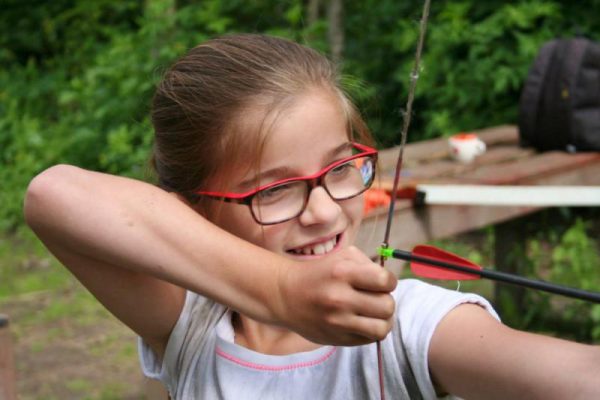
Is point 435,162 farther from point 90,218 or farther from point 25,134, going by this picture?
point 25,134

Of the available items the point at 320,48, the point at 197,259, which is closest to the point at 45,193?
the point at 197,259

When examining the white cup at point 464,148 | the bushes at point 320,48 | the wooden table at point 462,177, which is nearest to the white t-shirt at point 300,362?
the wooden table at point 462,177

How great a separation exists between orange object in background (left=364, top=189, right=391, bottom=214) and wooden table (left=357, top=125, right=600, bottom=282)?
1.3 inches

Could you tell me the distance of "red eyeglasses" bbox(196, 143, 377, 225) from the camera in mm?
1219

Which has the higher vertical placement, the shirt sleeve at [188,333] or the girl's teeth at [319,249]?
the girl's teeth at [319,249]

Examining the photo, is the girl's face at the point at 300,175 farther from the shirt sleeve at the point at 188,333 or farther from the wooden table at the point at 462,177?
the wooden table at the point at 462,177

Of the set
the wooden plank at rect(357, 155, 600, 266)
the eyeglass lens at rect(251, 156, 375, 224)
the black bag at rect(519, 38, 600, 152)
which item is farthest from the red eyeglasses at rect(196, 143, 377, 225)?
the black bag at rect(519, 38, 600, 152)

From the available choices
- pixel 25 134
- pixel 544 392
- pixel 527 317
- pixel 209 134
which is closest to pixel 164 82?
pixel 209 134

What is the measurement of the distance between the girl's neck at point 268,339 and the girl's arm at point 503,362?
26 cm

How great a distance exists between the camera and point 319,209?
1208mm

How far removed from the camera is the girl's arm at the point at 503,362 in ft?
3.13

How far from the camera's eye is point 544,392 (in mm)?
977

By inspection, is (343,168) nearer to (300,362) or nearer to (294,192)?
(294,192)

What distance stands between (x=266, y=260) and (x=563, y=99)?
2.72 meters
